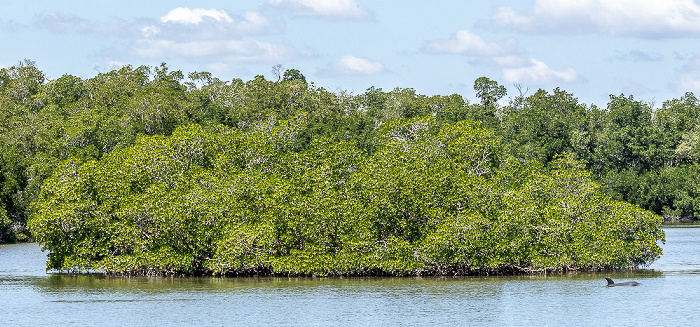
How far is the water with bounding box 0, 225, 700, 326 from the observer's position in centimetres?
3578

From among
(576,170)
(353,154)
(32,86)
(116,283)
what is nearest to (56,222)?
(116,283)

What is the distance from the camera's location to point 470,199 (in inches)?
1961

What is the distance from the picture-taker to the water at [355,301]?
117 feet

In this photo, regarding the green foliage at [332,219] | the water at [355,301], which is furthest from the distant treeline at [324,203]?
the water at [355,301]

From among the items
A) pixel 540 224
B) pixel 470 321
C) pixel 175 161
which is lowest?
pixel 470 321

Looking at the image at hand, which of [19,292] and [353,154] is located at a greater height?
[353,154]

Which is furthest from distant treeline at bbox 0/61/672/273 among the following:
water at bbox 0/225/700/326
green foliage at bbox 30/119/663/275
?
water at bbox 0/225/700/326

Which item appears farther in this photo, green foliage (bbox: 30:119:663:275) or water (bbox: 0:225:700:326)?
green foliage (bbox: 30:119:663:275)

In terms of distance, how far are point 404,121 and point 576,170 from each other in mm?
12221

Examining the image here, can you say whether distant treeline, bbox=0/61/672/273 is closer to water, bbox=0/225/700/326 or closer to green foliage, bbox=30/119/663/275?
green foliage, bbox=30/119/663/275

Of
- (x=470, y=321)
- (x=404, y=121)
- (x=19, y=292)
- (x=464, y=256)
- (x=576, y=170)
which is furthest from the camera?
(x=404, y=121)

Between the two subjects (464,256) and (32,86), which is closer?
(464,256)

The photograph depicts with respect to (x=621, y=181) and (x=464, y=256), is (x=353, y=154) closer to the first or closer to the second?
(x=464, y=256)

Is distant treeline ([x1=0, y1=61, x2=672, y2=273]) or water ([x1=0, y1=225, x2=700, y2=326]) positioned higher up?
distant treeline ([x1=0, y1=61, x2=672, y2=273])
